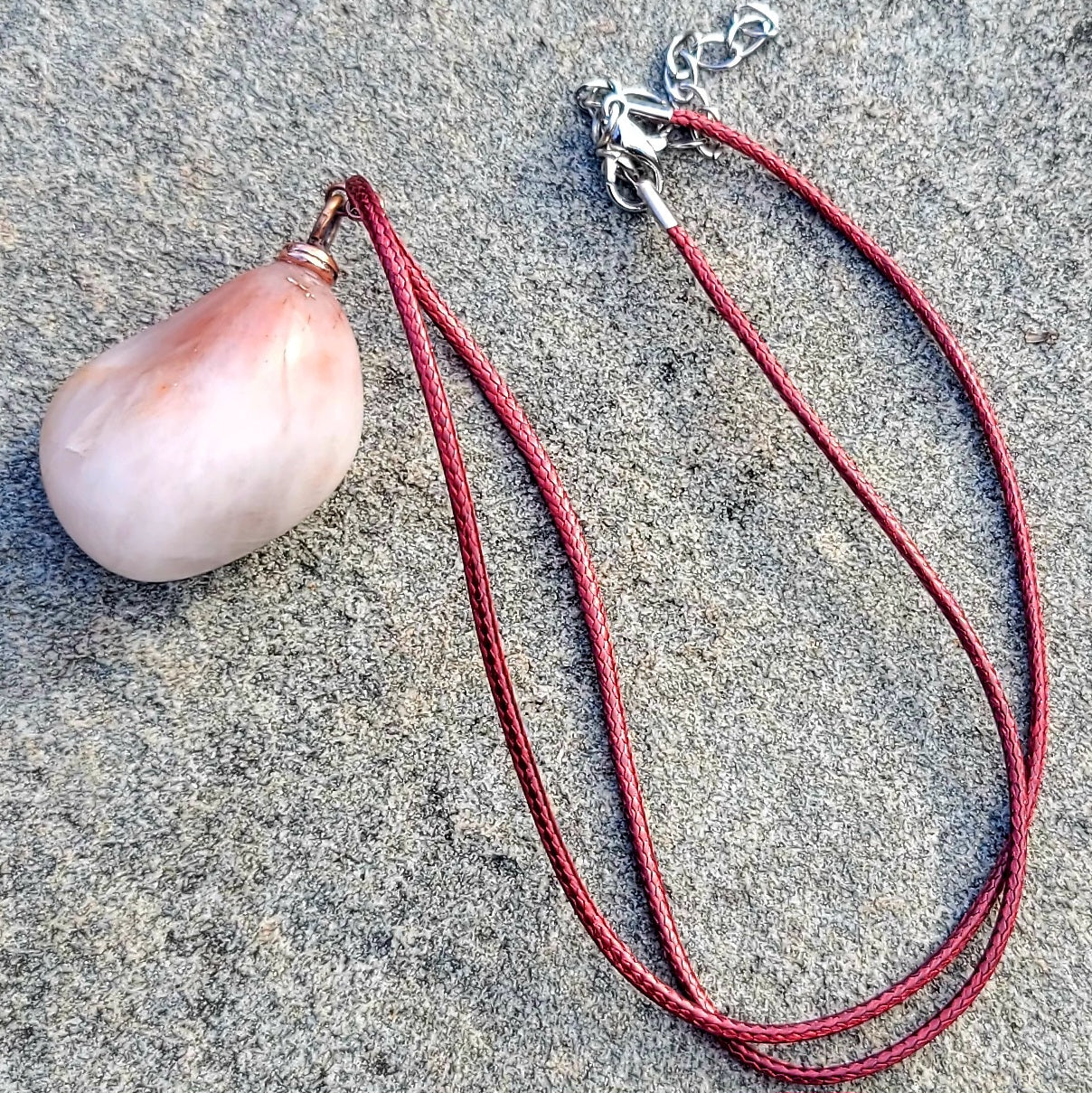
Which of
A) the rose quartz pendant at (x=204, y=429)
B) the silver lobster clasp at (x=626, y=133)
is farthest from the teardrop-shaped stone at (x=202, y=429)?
the silver lobster clasp at (x=626, y=133)

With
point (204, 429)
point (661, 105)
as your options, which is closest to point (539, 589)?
point (204, 429)

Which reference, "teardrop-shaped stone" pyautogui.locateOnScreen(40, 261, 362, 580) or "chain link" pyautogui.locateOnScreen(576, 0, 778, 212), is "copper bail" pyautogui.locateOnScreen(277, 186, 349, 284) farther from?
"chain link" pyautogui.locateOnScreen(576, 0, 778, 212)

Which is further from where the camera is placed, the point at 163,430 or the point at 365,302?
the point at 365,302

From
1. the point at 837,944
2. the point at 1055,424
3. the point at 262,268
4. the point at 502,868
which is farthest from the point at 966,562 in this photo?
the point at 262,268

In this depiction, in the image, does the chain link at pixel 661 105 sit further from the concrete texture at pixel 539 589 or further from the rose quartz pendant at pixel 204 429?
the rose quartz pendant at pixel 204 429

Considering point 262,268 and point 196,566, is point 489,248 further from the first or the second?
point 196,566

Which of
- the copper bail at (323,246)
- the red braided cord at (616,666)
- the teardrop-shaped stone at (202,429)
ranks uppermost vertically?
the copper bail at (323,246)
